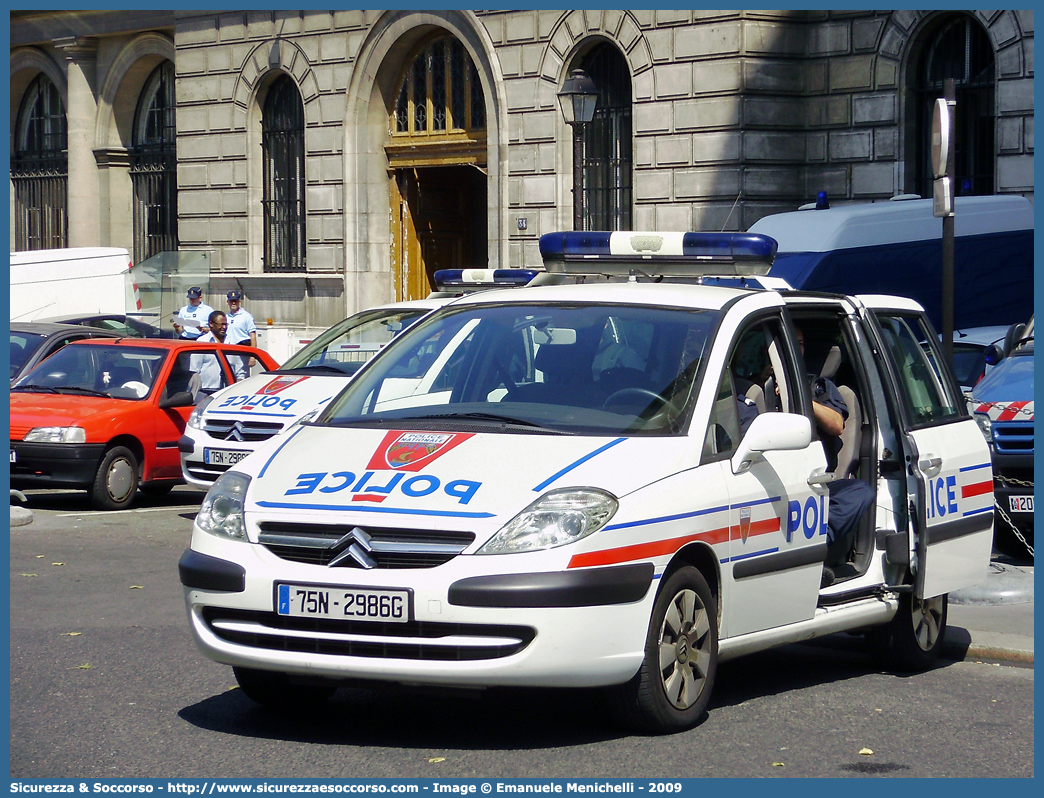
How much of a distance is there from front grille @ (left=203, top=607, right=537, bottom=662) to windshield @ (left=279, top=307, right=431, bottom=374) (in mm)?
8172

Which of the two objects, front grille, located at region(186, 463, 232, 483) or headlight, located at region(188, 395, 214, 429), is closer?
front grille, located at region(186, 463, 232, 483)

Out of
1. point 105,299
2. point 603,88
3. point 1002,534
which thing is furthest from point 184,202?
point 1002,534

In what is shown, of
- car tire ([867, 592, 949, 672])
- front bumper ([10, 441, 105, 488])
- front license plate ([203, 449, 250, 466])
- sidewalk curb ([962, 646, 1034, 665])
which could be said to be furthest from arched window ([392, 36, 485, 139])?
car tire ([867, 592, 949, 672])

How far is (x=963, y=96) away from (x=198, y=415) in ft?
45.9

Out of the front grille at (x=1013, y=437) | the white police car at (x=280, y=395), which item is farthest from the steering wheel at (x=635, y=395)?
the white police car at (x=280, y=395)

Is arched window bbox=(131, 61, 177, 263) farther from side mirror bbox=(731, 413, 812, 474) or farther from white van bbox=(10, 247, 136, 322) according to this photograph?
side mirror bbox=(731, 413, 812, 474)

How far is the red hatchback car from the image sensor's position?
14.0m

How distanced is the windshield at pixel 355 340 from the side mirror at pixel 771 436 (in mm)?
7826

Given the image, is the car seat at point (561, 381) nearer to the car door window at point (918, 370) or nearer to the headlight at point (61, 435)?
the car door window at point (918, 370)

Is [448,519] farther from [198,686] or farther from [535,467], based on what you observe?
[198,686]

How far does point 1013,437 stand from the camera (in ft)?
37.3

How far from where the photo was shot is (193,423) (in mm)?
13562

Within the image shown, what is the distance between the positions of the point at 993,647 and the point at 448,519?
12.4 ft

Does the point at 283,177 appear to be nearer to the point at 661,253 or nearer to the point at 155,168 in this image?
the point at 155,168
